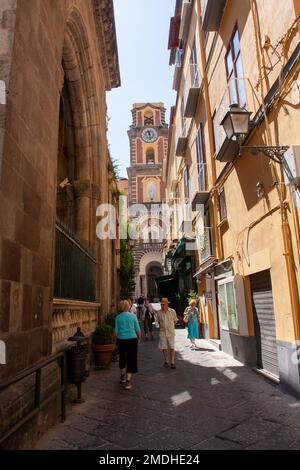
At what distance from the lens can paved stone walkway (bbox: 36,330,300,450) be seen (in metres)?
3.63

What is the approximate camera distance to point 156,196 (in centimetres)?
4378

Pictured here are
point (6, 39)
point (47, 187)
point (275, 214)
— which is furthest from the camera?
point (275, 214)

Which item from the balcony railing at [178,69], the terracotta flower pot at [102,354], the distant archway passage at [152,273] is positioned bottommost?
the terracotta flower pot at [102,354]

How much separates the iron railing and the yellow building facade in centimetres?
348

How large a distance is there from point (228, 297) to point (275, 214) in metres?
3.69

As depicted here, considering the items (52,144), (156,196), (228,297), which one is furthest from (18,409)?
(156,196)

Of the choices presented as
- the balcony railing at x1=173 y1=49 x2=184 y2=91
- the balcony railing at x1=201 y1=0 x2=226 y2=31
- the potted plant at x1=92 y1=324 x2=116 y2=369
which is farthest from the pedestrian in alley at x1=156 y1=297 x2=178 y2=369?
the balcony railing at x1=173 y1=49 x2=184 y2=91

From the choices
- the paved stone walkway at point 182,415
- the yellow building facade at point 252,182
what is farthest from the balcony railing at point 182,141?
the paved stone walkway at point 182,415

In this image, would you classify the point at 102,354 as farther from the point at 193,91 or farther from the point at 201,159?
the point at 193,91

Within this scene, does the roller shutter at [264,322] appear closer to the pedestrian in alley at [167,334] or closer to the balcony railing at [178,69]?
the pedestrian in alley at [167,334]

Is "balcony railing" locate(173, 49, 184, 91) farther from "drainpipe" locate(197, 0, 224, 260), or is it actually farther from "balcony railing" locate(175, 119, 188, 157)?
"drainpipe" locate(197, 0, 224, 260)

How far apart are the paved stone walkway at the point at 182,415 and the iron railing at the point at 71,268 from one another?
1755 mm

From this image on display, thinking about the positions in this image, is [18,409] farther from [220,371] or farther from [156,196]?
[156,196]

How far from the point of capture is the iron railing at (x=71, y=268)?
5.78 metres
